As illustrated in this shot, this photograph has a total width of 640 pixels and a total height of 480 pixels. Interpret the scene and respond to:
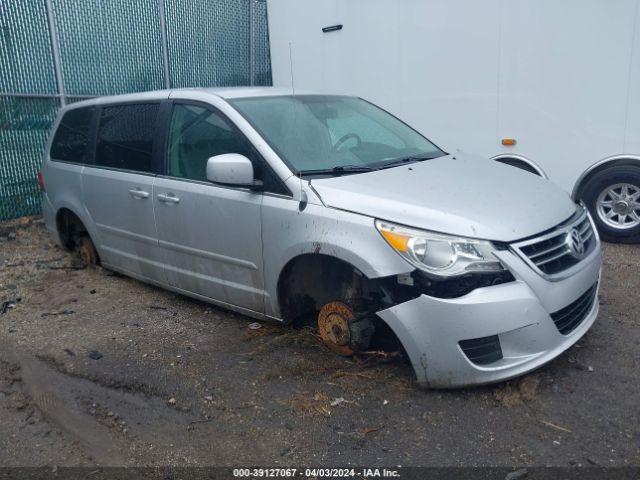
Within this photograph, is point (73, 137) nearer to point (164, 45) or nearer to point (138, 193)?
point (138, 193)

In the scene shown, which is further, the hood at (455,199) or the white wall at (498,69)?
the white wall at (498,69)

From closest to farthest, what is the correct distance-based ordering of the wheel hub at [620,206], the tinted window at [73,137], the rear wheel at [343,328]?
the rear wheel at [343,328], the tinted window at [73,137], the wheel hub at [620,206]

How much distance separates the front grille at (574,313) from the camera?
3.31m

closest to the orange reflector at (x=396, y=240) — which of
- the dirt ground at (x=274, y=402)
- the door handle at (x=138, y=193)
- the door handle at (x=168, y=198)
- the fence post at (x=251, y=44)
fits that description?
the dirt ground at (x=274, y=402)

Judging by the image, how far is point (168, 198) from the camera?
446cm

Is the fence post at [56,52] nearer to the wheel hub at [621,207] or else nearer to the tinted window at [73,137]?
the tinted window at [73,137]

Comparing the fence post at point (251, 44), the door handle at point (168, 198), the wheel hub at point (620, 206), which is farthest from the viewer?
the fence post at point (251, 44)

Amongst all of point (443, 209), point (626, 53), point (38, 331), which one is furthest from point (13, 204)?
point (626, 53)

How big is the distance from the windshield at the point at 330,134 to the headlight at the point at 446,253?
0.90m

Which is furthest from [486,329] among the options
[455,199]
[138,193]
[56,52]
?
[56,52]

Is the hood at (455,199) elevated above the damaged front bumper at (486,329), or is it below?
above

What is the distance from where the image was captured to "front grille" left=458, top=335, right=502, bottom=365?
10.2 feet

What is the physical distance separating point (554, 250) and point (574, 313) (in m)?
0.43

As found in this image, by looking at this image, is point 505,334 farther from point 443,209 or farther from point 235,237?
point 235,237
